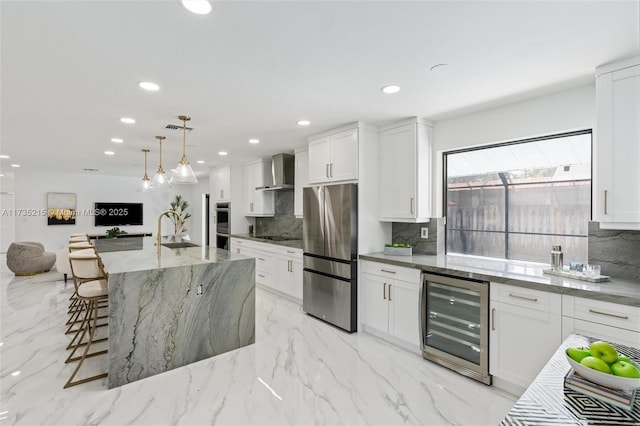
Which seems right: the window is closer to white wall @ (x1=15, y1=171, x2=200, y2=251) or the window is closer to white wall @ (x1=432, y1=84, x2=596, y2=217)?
white wall @ (x1=432, y1=84, x2=596, y2=217)

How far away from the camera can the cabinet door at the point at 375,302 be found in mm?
3387

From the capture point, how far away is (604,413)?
3.30 ft

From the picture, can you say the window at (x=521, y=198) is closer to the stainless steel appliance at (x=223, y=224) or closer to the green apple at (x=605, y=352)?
the green apple at (x=605, y=352)

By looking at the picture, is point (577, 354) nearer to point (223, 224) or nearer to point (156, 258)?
point (156, 258)

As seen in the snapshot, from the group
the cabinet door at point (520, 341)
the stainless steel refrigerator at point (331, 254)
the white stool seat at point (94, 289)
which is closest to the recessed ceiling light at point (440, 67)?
the stainless steel refrigerator at point (331, 254)

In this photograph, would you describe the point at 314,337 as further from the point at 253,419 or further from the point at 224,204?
the point at 224,204

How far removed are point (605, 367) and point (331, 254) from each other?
9.34 ft

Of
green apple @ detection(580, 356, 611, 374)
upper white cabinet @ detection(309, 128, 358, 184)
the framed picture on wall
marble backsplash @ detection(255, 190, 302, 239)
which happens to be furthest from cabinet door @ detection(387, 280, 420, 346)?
the framed picture on wall

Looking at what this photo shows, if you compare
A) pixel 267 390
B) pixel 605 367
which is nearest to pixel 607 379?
pixel 605 367

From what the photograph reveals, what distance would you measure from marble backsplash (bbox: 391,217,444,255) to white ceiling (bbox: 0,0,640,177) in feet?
4.14

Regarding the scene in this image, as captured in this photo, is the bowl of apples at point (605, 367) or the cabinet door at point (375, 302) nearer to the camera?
the bowl of apples at point (605, 367)

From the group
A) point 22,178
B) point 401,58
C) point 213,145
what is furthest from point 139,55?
point 22,178

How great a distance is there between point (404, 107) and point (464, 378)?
2.53 meters

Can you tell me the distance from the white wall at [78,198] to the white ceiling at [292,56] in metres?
6.25
